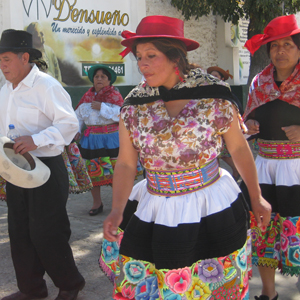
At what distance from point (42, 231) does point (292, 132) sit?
1.96 meters

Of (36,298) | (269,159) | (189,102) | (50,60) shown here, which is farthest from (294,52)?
(50,60)

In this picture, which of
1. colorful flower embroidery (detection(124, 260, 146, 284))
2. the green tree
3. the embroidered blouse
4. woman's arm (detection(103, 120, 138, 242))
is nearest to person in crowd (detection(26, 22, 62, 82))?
the green tree

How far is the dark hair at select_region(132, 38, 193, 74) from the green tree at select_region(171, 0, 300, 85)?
7.97 metres

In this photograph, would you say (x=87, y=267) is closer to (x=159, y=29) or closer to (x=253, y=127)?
(x=253, y=127)

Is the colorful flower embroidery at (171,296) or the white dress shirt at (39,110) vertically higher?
the white dress shirt at (39,110)

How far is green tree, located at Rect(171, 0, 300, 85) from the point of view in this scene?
10000 millimetres

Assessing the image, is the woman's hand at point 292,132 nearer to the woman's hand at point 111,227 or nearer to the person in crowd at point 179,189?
the person in crowd at point 179,189

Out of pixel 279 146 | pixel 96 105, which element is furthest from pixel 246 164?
pixel 96 105

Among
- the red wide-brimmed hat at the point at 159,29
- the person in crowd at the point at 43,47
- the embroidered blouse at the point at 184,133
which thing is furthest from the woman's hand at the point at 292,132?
the person in crowd at the point at 43,47

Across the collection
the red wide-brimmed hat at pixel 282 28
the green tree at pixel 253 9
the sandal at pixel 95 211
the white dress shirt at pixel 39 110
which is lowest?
the sandal at pixel 95 211

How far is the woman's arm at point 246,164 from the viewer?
8.01ft

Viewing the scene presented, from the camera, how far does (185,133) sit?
7.63ft

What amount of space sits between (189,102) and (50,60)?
306 inches

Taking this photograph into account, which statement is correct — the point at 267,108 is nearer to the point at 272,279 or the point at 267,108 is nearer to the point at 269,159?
the point at 269,159
